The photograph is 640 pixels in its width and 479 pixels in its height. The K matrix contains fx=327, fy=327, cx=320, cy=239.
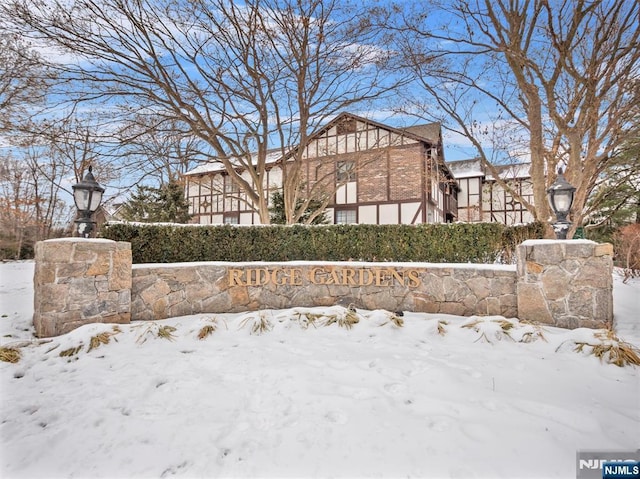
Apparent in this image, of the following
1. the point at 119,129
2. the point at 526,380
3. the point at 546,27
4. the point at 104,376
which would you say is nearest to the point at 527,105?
the point at 546,27

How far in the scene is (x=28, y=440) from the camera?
2066 mm

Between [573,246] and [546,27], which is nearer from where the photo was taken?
[573,246]

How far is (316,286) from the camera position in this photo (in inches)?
215

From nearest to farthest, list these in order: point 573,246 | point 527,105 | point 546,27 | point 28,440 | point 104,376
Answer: point 28,440 → point 104,376 → point 573,246 → point 546,27 → point 527,105

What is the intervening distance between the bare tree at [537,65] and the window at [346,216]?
295 inches

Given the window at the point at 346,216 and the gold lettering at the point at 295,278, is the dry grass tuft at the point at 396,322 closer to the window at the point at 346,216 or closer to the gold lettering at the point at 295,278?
the gold lettering at the point at 295,278

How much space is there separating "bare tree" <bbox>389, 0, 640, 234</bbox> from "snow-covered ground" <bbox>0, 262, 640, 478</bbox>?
5100 millimetres

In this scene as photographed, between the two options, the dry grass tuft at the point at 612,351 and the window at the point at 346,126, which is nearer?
the dry grass tuft at the point at 612,351

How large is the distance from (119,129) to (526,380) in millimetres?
10266

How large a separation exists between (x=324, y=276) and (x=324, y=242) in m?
0.94

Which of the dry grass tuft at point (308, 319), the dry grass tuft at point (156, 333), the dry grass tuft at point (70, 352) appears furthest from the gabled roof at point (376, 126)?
the dry grass tuft at point (70, 352)

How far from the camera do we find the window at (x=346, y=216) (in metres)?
15.7

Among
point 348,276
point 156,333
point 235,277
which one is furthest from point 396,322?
point 156,333

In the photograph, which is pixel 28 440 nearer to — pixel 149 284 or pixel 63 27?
pixel 149 284
